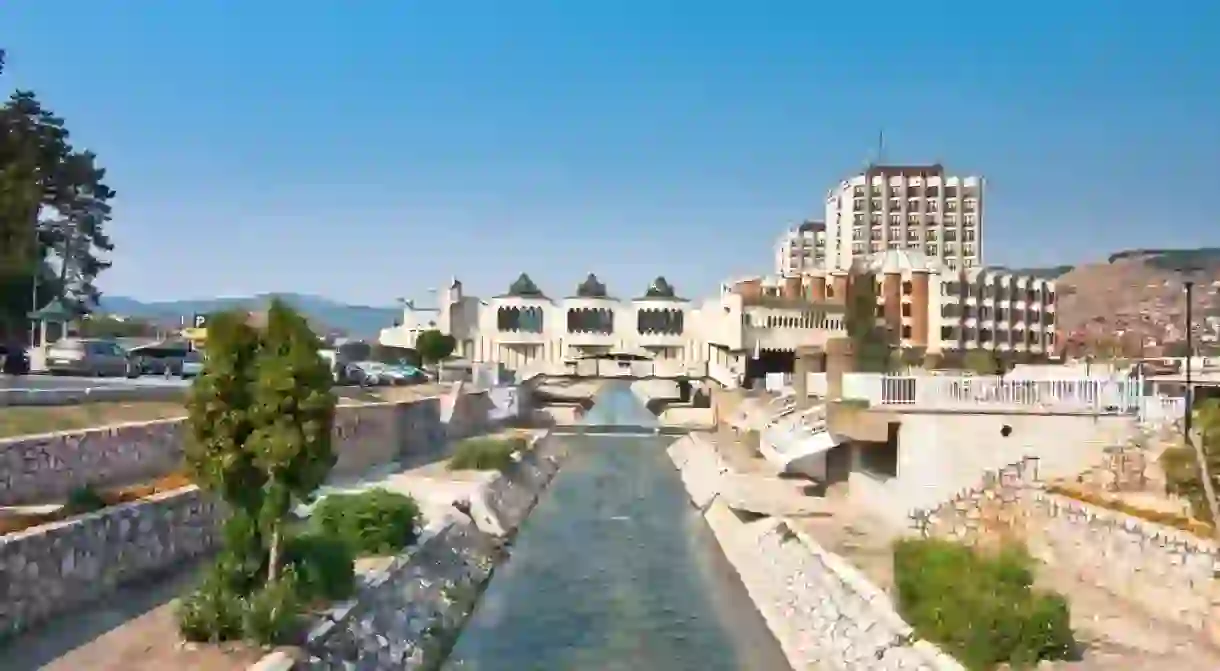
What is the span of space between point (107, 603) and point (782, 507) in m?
20.8

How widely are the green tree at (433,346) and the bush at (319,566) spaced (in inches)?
4172

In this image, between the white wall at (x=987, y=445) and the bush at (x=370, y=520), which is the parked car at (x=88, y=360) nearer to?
the bush at (x=370, y=520)

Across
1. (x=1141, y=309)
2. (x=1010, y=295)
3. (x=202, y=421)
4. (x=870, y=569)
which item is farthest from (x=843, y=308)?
(x=202, y=421)

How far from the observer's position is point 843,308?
13850 cm

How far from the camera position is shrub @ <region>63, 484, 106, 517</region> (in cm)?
1742

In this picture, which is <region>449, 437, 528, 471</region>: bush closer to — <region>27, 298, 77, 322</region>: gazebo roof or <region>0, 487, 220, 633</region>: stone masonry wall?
<region>27, 298, 77, 322</region>: gazebo roof

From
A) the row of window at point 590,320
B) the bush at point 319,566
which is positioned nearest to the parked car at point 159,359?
the bush at point 319,566

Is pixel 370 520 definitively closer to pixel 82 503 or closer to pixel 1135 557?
pixel 82 503

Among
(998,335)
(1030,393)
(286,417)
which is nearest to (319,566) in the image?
(286,417)

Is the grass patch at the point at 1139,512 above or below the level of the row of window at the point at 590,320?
below

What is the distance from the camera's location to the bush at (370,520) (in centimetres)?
2255

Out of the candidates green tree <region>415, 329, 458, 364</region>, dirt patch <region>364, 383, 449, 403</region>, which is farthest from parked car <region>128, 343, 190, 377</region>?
green tree <region>415, 329, 458, 364</region>

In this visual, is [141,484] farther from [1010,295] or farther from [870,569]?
[1010,295]

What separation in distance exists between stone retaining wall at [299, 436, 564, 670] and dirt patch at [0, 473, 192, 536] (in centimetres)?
301
